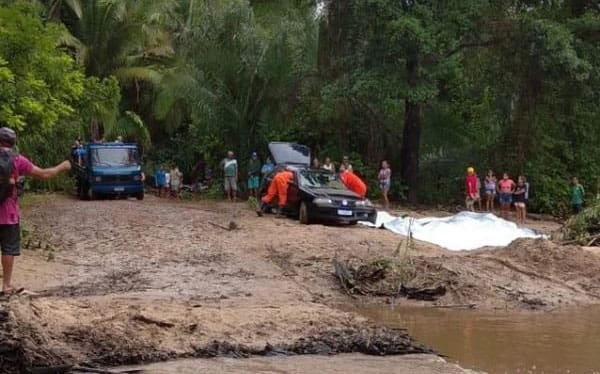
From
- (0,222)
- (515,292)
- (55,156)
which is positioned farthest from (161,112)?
(0,222)

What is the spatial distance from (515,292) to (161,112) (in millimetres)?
25909

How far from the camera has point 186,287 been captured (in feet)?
40.8

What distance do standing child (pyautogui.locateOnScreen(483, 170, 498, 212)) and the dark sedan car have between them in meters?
8.44

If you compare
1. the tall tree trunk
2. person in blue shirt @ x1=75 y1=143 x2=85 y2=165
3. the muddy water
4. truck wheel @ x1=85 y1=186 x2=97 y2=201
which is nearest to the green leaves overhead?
the muddy water

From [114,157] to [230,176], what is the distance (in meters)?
3.98

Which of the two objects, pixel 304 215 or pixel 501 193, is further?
pixel 501 193

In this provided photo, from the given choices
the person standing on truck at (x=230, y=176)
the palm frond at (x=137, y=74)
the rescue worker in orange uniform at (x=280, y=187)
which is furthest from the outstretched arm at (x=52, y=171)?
the palm frond at (x=137, y=74)

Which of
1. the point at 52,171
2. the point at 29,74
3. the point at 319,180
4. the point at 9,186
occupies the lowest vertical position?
the point at 319,180

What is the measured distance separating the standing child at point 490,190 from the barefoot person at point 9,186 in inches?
881

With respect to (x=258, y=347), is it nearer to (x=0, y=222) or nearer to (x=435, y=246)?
(x=0, y=222)

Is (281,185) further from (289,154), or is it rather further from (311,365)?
(311,365)

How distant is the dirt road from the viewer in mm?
7656

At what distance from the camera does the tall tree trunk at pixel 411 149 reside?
3105 centimetres

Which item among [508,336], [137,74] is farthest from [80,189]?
[508,336]
